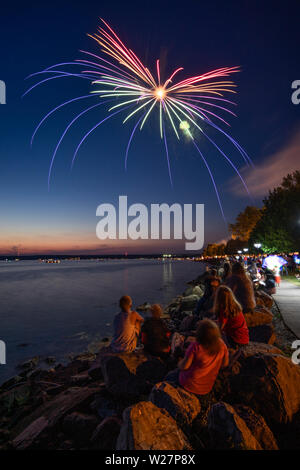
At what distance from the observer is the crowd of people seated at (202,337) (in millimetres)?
3650

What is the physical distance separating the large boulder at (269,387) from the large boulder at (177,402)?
80 cm

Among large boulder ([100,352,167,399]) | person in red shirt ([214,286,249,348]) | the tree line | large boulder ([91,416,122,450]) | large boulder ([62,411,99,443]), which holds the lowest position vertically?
large boulder ([62,411,99,443])

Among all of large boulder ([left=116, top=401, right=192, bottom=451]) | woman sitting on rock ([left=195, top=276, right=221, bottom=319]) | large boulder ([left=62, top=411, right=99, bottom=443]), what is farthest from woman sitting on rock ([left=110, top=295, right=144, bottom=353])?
woman sitting on rock ([left=195, top=276, right=221, bottom=319])

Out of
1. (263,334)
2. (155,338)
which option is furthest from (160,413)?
(263,334)

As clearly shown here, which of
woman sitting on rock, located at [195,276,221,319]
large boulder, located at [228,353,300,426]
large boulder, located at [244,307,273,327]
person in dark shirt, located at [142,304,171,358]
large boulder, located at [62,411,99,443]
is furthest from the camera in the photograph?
woman sitting on rock, located at [195,276,221,319]

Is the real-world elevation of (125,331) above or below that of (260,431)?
above

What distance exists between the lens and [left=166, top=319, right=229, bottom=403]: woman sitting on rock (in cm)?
361

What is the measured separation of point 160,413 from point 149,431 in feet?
1.01

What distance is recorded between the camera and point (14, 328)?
51.5 feet

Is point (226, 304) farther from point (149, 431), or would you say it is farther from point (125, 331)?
point (149, 431)

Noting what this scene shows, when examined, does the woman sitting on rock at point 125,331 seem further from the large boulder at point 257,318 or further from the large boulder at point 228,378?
the large boulder at point 257,318

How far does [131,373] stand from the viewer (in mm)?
Result: 4922

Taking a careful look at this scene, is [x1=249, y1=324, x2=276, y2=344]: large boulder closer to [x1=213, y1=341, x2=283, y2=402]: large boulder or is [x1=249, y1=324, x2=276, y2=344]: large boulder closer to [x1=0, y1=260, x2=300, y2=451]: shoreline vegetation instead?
[x1=0, y1=260, x2=300, y2=451]: shoreline vegetation
